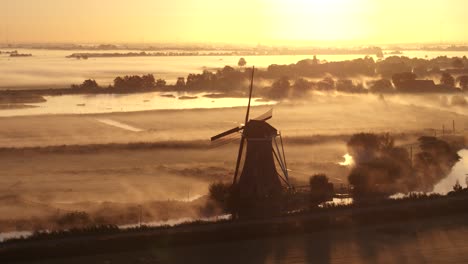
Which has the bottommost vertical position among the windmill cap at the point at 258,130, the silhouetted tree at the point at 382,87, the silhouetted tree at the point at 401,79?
the silhouetted tree at the point at 382,87

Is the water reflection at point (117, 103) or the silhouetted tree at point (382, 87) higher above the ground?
the silhouetted tree at point (382, 87)

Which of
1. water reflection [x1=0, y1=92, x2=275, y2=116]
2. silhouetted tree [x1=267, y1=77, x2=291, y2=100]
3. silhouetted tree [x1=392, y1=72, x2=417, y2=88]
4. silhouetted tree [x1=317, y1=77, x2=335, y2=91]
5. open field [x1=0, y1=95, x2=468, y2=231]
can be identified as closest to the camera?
open field [x1=0, y1=95, x2=468, y2=231]

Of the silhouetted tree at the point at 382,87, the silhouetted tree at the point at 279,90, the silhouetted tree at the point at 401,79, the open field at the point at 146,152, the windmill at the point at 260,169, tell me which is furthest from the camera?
the silhouetted tree at the point at 401,79

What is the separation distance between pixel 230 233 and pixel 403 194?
653 cm

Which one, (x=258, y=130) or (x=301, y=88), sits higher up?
(x=258, y=130)

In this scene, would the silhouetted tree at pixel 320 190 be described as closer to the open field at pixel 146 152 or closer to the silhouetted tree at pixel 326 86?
the open field at pixel 146 152

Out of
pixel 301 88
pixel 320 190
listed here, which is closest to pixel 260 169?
pixel 320 190

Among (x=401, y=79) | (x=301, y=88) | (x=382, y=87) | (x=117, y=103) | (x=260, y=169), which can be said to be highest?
(x=401, y=79)

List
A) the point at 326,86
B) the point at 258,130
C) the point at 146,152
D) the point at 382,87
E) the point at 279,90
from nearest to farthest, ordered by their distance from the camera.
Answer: the point at 258,130 < the point at 146,152 < the point at 279,90 < the point at 326,86 < the point at 382,87

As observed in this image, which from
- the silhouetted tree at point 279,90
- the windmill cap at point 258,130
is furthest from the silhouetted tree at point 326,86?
the windmill cap at point 258,130

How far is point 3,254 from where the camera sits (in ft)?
39.8

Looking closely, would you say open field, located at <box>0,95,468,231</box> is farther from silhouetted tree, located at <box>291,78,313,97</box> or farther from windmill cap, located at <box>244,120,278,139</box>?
silhouetted tree, located at <box>291,78,313,97</box>

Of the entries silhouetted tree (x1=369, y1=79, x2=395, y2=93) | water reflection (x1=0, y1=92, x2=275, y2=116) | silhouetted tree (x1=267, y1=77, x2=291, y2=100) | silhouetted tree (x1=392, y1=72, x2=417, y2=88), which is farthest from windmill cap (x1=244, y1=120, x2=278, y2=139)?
silhouetted tree (x1=392, y1=72, x2=417, y2=88)

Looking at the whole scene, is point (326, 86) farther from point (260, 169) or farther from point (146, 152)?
point (260, 169)
